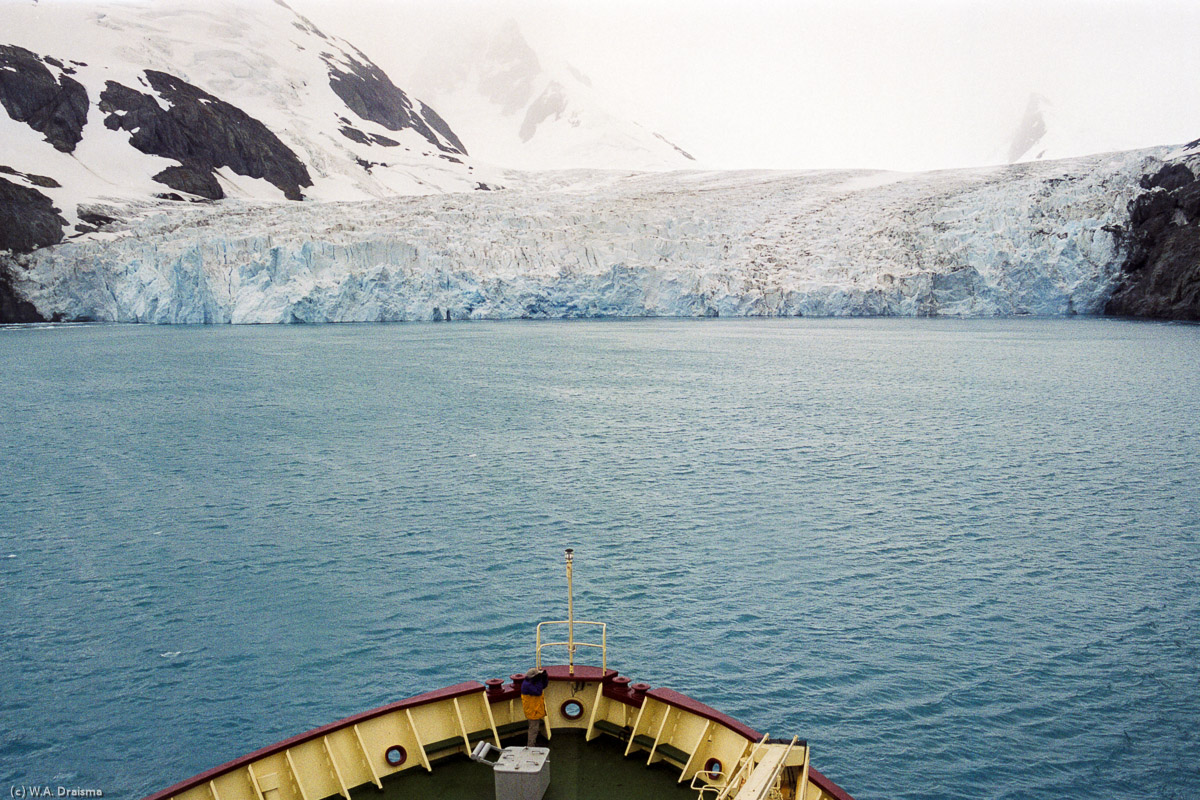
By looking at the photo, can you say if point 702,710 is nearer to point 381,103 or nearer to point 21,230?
point 21,230

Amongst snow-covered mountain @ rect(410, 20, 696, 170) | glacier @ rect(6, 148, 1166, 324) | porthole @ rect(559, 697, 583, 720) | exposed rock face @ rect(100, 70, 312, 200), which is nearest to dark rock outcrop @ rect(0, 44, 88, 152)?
exposed rock face @ rect(100, 70, 312, 200)

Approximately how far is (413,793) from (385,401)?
24.3m

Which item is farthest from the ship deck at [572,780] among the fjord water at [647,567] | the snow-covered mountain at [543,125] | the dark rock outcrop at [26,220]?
the snow-covered mountain at [543,125]

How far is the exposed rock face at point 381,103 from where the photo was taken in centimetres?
14125

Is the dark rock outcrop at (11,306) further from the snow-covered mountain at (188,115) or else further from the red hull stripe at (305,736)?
the red hull stripe at (305,736)

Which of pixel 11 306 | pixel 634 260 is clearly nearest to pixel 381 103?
pixel 11 306

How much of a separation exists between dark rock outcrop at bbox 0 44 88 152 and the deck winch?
115 meters

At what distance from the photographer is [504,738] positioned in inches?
312

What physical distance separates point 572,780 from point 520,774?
2.17 feet

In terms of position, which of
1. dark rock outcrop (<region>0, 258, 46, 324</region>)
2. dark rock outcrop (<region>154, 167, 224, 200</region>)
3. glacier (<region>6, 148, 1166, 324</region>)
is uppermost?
dark rock outcrop (<region>154, 167, 224, 200</region>)

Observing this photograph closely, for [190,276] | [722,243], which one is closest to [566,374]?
[722,243]

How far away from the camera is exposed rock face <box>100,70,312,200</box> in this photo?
103m

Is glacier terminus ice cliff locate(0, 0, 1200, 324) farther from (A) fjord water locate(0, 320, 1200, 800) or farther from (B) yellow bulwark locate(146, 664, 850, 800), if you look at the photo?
(B) yellow bulwark locate(146, 664, 850, 800)

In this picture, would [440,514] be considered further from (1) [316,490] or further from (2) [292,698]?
(2) [292,698]
